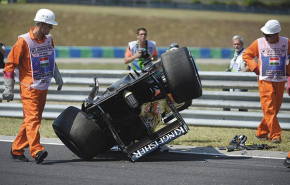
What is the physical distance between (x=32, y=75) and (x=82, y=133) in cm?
107

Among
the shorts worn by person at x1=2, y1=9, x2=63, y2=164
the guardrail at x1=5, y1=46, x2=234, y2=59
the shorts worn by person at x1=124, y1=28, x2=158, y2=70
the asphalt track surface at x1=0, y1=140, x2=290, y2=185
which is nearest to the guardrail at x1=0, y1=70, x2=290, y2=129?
the shorts worn by person at x1=124, y1=28, x2=158, y2=70

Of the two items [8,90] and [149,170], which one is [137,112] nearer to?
[149,170]

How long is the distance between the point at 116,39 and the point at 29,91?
33064 millimetres

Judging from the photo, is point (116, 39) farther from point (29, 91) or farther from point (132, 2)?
point (29, 91)

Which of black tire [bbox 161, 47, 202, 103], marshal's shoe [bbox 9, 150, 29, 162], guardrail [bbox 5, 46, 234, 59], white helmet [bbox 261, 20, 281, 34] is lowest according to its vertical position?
guardrail [bbox 5, 46, 234, 59]

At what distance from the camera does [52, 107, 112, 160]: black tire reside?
677 cm

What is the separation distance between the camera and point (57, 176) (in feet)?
20.1

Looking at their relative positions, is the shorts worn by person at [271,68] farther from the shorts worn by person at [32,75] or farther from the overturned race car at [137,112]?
the shorts worn by person at [32,75]

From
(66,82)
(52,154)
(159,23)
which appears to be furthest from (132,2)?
(52,154)

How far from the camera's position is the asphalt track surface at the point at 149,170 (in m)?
5.85

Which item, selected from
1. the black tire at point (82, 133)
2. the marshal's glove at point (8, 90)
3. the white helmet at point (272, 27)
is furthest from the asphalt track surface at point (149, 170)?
the white helmet at point (272, 27)

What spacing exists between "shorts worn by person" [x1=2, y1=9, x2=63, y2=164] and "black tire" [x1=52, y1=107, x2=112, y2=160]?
353mm

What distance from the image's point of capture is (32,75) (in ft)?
23.0

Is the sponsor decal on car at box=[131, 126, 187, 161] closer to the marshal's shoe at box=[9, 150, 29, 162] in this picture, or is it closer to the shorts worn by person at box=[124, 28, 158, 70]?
the marshal's shoe at box=[9, 150, 29, 162]
